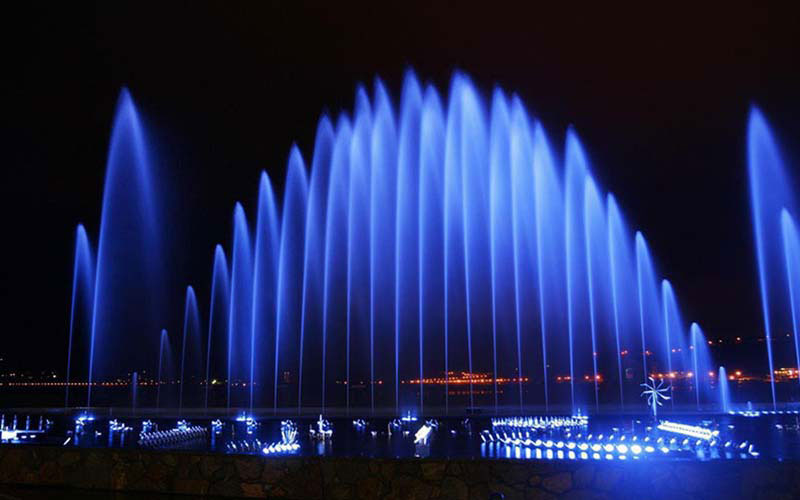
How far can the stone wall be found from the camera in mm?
6801

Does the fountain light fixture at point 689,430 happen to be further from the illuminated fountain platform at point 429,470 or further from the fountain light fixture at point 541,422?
the fountain light fixture at point 541,422

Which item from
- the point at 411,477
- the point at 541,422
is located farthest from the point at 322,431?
the point at 411,477

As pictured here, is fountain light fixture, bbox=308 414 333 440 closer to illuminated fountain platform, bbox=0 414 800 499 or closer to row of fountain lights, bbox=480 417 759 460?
illuminated fountain platform, bbox=0 414 800 499

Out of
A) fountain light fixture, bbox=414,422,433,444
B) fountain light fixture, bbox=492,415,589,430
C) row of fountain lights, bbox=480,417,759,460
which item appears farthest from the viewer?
fountain light fixture, bbox=492,415,589,430

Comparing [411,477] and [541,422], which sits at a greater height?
[411,477]

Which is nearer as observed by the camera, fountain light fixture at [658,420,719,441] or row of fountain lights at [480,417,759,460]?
row of fountain lights at [480,417,759,460]

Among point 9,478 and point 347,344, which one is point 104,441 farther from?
point 347,344

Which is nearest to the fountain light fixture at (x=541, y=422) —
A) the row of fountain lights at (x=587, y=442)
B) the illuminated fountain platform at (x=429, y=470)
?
the row of fountain lights at (x=587, y=442)

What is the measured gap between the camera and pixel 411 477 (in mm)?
7281

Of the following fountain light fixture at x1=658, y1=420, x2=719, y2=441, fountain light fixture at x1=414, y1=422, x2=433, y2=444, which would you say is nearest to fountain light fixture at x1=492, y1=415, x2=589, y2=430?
fountain light fixture at x1=414, y1=422, x2=433, y2=444

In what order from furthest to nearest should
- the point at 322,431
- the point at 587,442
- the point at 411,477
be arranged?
the point at 322,431
the point at 587,442
the point at 411,477

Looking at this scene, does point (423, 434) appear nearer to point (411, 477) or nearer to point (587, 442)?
point (587, 442)

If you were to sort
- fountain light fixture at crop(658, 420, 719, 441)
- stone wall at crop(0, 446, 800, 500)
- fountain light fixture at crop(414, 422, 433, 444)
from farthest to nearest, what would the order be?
1. fountain light fixture at crop(414, 422, 433, 444)
2. fountain light fixture at crop(658, 420, 719, 441)
3. stone wall at crop(0, 446, 800, 500)

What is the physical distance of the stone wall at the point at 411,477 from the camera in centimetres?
680
